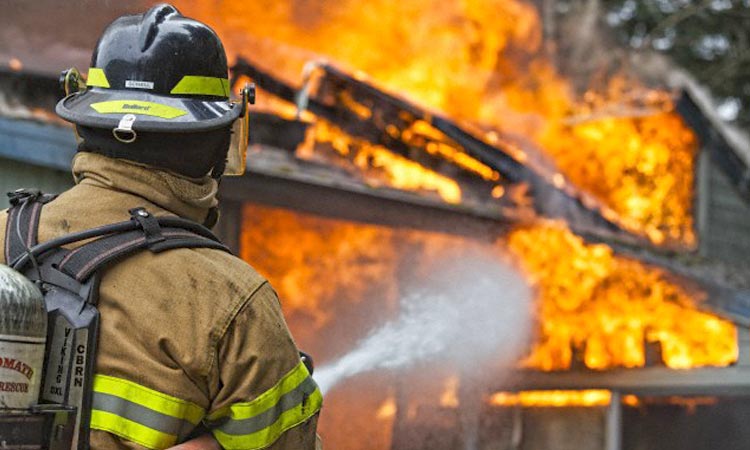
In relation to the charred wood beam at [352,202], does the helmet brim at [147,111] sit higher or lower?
lower

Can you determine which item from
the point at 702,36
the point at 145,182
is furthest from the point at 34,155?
the point at 702,36

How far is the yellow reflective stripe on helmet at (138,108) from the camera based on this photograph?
2.32 metres

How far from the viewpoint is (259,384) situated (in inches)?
85.7

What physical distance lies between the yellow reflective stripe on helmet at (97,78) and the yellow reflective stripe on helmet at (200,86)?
15cm

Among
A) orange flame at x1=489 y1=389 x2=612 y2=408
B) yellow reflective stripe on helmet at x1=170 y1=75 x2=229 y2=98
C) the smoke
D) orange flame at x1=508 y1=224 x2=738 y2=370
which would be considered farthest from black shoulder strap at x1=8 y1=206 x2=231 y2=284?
orange flame at x1=489 y1=389 x2=612 y2=408

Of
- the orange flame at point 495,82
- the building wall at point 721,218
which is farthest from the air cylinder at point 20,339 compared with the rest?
the building wall at point 721,218

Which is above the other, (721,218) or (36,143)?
(721,218)

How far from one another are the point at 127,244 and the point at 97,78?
1.48 feet

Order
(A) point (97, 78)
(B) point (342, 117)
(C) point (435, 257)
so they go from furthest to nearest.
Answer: (B) point (342, 117)
(C) point (435, 257)
(A) point (97, 78)

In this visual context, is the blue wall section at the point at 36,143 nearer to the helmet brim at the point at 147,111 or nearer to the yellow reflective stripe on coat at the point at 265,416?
the helmet brim at the point at 147,111

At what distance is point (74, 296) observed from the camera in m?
2.16

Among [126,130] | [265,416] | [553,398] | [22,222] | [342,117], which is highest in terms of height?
[342,117]

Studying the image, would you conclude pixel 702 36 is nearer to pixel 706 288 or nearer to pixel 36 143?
pixel 706 288

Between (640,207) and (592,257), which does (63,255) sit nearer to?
(592,257)
